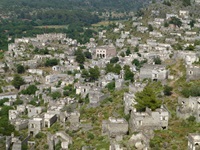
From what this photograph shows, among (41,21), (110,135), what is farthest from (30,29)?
(110,135)

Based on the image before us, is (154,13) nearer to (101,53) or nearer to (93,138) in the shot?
(101,53)

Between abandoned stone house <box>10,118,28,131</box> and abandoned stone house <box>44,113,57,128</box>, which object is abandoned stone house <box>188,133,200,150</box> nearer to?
abandoned stone house <box>44,113,57,128</box>

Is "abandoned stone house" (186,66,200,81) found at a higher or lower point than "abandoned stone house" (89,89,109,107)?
higher

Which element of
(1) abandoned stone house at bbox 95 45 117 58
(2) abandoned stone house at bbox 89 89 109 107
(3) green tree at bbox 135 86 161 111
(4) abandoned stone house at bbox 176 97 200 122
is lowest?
(1) abandoned stone house at bbox 95 45 117 58

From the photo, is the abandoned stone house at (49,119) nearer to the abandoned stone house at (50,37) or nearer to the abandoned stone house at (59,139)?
the abandoned stone house at (59,139)

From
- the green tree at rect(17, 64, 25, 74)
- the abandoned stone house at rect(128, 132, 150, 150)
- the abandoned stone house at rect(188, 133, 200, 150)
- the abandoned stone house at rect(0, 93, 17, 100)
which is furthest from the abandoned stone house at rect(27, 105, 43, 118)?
the green tree at rect(17, 64, 25, 74)

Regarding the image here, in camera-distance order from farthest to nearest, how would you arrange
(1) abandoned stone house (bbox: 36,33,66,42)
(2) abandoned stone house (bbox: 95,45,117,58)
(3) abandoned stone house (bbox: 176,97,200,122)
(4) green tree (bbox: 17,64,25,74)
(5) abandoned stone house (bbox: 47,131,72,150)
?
(1) abandoned stone house (bbox: 36,33,66,42), (2) abandoned stone house (bbox: 95,45,117,58), (4) green tree (bbox: 17,64,25,74), (5) abandoned stone house (bbox: 47,131,72,150), (3) abandoned stone house (bbox: 176,97,200,122)

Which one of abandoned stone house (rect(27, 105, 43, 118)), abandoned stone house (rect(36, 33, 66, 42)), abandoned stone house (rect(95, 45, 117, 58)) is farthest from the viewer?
abandoned stone house (rect(36, 33, 66, 42))
